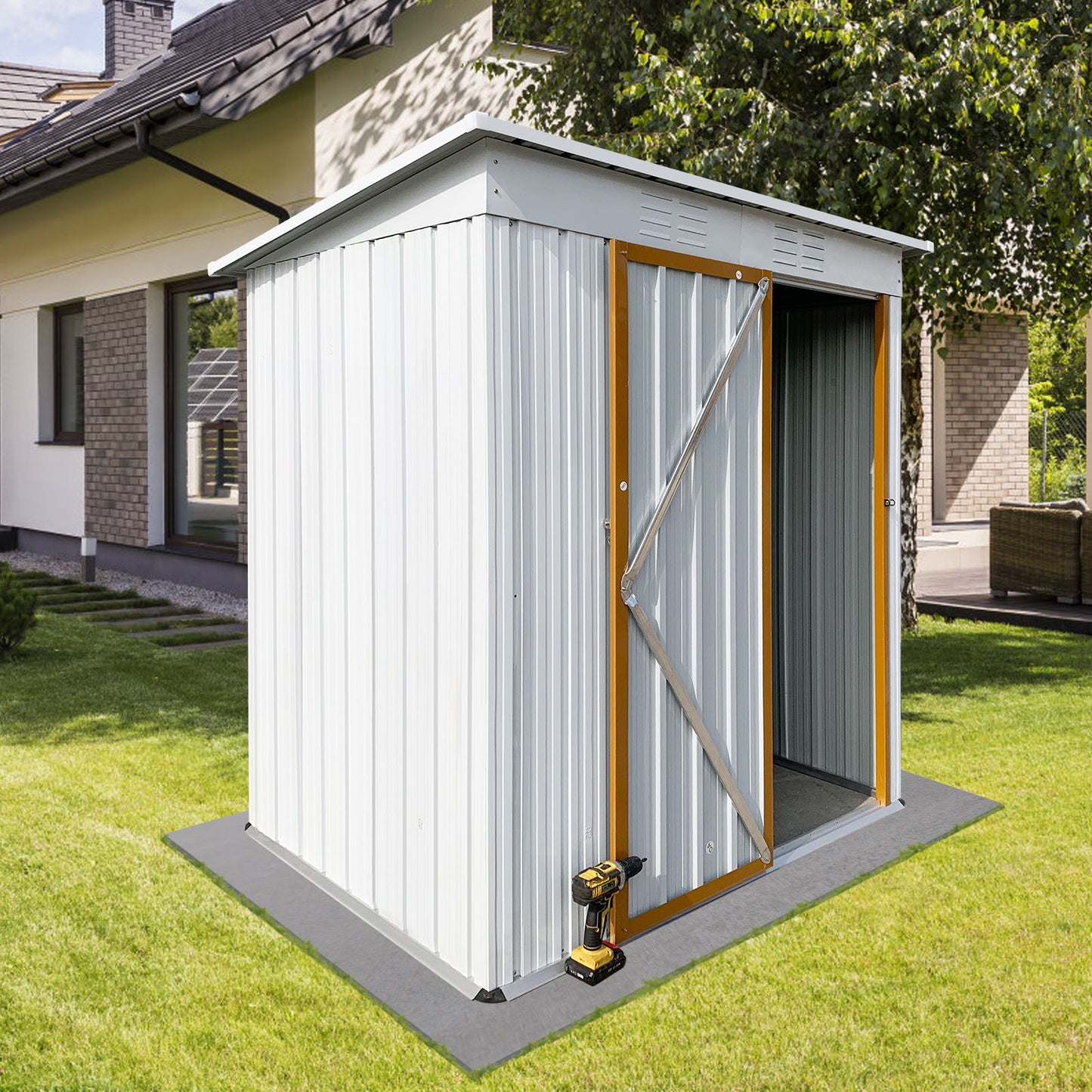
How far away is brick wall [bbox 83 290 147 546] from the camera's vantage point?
1115cm

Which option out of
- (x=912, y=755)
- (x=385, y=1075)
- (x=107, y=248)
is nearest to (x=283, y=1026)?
(x=385, y=1075)

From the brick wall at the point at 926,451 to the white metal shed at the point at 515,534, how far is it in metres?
8.89

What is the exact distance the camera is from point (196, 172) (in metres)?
8.54

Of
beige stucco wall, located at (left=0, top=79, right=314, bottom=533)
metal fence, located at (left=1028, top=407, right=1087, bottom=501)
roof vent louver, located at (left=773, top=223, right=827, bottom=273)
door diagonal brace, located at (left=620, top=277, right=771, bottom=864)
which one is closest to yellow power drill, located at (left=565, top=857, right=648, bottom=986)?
door diagonal brace, located at (left=620, top=277, right=771, bottom=864)

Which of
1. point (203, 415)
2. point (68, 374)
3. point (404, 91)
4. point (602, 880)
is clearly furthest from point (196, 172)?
point (602, 880)

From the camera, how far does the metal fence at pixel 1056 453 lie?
19.5m

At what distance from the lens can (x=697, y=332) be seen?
3.75 m

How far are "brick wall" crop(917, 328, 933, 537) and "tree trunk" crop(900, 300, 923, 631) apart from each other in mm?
3698

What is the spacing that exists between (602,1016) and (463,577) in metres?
1.27

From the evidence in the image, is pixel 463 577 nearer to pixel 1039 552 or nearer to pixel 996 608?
pixel 996 608

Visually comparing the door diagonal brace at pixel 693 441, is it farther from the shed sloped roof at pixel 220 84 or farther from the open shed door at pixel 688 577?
the shed sloped roof at pixel 220 84

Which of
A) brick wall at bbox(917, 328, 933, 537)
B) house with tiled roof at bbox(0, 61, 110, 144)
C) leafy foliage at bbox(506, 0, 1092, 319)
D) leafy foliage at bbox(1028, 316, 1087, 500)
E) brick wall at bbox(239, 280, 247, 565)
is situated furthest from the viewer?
leafy foliage at bbox(1028, 316, 1087, 500)

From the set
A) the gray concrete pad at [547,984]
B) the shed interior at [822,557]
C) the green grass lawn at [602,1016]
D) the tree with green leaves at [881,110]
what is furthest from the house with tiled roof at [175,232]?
the gray concrete pad at [547,984]

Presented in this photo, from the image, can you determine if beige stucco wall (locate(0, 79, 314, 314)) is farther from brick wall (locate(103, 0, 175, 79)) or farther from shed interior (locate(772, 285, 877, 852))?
brick wall (locate(103, 0, 175, 79))
